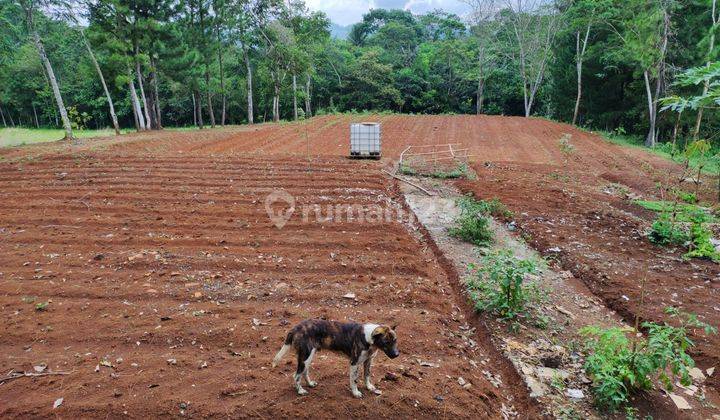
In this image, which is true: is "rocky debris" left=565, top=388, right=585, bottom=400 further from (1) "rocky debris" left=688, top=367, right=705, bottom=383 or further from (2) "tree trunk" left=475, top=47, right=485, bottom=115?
(2) "tree trunk" left=475, top=47, right=485, bottom=115

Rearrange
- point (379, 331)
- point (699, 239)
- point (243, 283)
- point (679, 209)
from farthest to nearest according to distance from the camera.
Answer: point (679, 209), point (699, 239), point (243, 283), point (379, 331)

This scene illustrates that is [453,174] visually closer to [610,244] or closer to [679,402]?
[610,244]

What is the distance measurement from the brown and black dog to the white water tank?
12098 millimetres

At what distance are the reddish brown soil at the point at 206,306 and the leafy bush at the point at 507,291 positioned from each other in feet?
1.37

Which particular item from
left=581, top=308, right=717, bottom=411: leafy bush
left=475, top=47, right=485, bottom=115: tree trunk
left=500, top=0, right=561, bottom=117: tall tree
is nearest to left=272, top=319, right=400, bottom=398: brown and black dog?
Answer: left=581, top=308, right=717, bottom=411: leafy bush

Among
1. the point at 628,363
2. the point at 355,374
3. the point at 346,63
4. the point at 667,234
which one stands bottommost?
Answer: the point at 628,363

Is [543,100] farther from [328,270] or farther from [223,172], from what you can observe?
[328,270]

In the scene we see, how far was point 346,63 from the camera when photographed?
41250mm

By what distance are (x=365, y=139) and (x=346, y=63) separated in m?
28.6

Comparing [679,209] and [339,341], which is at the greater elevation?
[679,209]

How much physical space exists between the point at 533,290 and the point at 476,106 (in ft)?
125

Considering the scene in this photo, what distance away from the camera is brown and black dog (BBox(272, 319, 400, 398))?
3570 millimetres

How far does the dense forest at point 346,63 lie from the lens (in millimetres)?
19625

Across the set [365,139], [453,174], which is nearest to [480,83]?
[365,139]
